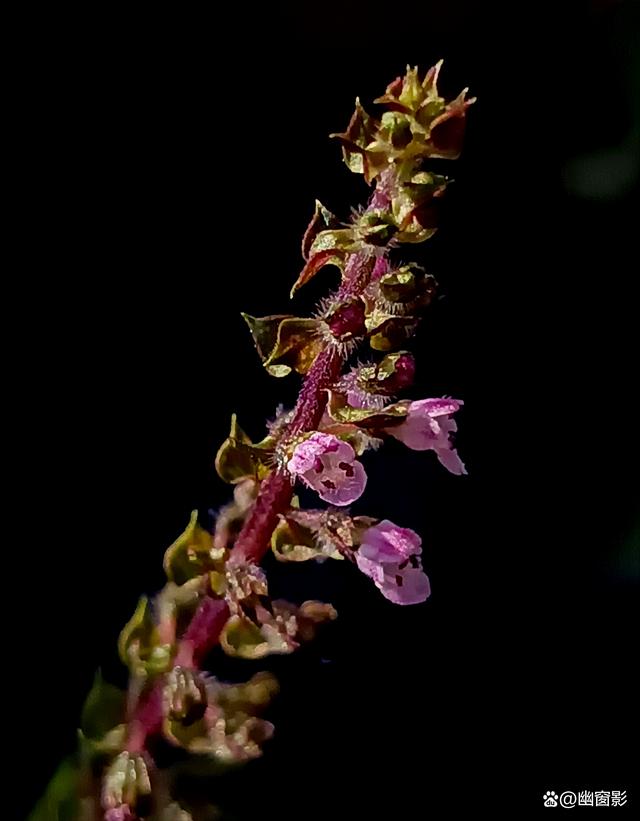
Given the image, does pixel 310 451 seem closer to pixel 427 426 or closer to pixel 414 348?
pixel 427 426

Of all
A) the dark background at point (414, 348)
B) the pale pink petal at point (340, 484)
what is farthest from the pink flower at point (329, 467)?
the dark background at point (414, 348)

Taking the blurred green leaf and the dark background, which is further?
the dark background

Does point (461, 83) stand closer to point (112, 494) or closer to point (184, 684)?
point (112, 494)

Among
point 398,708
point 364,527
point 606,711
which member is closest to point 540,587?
point 606,711

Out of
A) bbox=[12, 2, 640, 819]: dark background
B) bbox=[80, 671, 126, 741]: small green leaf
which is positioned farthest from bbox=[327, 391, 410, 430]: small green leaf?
bbox=[12, 2, 640, 819]: dark background

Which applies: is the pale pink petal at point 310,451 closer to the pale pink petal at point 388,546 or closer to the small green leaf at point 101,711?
the pale pink petal at point 388,546

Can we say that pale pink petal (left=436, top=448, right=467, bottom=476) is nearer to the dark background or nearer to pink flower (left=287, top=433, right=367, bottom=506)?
pink flower (left=287, top=433, right=367, bottom=506)

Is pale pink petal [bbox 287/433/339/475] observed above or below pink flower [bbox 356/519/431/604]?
above
